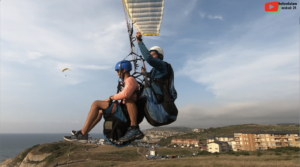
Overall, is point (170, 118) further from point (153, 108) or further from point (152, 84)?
point (152, 84)

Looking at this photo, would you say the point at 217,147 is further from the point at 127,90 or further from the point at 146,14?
the point at 127,90

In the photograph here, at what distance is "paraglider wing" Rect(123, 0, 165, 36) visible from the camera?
4.68 metres

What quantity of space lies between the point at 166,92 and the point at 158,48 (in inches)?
47.2

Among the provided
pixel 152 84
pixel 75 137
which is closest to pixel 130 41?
pixel 152 84

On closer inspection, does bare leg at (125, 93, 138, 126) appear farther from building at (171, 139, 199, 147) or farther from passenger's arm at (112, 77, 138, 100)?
building at (171, 139, 199, 147)

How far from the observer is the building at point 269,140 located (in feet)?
167

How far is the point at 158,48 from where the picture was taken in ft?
15.6

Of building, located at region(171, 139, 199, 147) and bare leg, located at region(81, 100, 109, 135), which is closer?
bare leg, located at region(81, 100, 109, 135)

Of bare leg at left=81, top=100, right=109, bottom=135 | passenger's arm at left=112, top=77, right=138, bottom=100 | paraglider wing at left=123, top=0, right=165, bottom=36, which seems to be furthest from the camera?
paraglider wing at left=123, top=0, right=165, bottom=36

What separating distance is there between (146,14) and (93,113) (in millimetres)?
2895

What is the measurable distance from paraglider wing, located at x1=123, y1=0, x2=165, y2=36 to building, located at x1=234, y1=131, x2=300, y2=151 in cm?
5884

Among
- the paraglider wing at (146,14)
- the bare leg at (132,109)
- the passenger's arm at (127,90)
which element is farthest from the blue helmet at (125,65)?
the paraglider wing at (146,14)

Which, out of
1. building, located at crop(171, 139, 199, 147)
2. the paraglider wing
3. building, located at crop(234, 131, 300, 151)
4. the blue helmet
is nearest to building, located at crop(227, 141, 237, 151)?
building, located at crop(234, 131, 300, 151)

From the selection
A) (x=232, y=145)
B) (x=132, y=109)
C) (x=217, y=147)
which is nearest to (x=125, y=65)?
(x=132, y=109)
